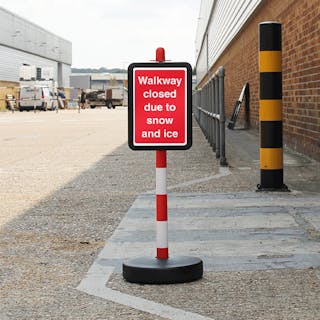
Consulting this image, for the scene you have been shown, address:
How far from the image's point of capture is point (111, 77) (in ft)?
504

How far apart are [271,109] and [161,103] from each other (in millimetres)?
3492

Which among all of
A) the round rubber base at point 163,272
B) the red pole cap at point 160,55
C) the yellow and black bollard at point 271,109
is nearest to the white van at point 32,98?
the yellow and black bollard at point 271,109

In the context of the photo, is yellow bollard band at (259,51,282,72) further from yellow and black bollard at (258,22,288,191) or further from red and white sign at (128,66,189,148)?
→ red and white sign at (128,66,189,148)

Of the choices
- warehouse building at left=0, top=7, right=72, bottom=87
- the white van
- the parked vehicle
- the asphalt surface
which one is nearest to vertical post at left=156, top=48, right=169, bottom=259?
the asphalt surface

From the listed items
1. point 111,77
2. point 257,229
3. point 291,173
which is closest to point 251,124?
point 291,173

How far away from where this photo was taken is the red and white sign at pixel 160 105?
4273 mm

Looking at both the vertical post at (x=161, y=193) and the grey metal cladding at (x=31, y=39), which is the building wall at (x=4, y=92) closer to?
the grey metal cladding at (x=31, y=39)

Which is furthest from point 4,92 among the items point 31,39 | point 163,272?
point 163,272

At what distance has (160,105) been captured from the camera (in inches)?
169

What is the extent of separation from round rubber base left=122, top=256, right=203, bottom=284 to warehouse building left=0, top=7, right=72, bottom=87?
73132mm

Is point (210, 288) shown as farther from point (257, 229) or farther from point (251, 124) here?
point (251, 124)

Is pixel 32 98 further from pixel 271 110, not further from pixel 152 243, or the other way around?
pixel 152 243

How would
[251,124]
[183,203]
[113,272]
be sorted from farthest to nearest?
1. [251,124]
2. [183,203]
3. [113,272]

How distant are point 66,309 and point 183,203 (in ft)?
11.1
